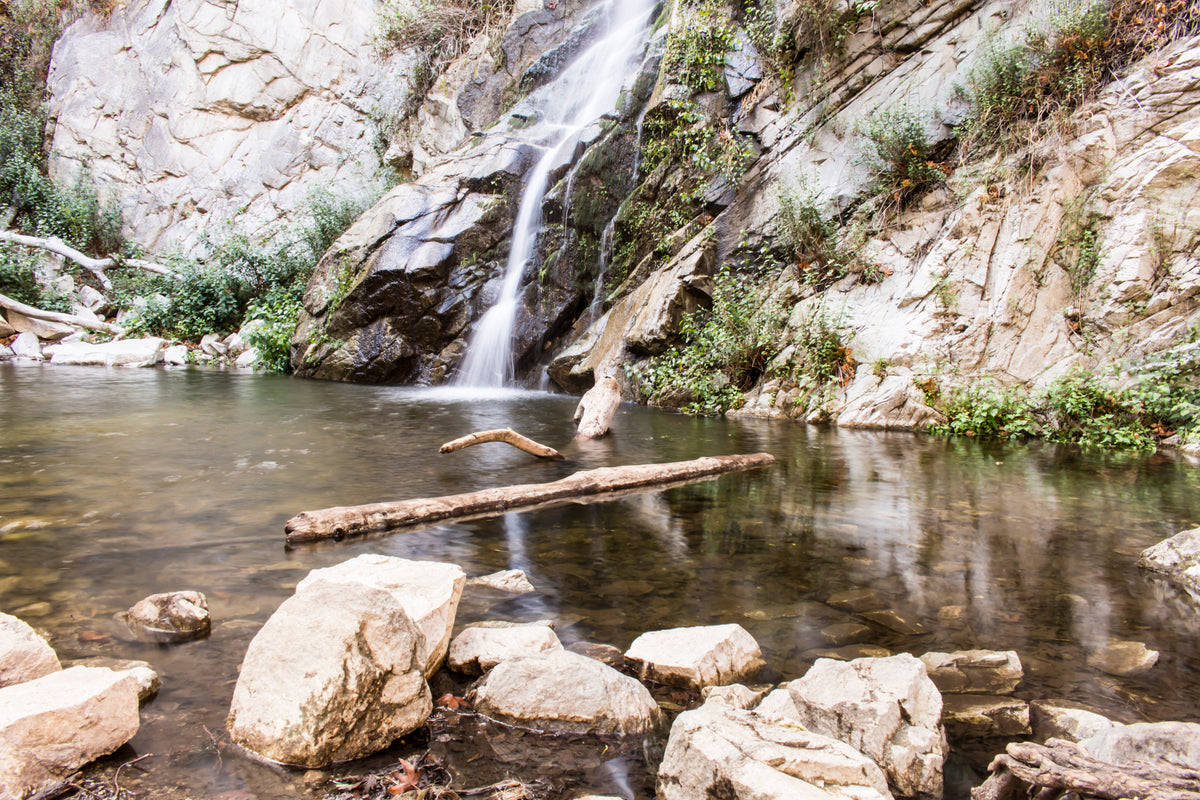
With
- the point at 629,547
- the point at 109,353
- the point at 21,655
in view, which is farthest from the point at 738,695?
the point at 109,353

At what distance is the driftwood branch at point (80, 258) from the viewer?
1762cm

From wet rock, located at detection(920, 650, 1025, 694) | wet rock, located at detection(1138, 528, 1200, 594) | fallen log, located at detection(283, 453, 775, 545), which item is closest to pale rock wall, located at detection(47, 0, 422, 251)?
fallen log, located at detection(283, 453, 775, 545)

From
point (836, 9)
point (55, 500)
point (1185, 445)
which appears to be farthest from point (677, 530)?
point (836, 9)

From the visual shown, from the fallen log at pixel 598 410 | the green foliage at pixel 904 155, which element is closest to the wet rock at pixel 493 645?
the fallen log at pixel 598 410

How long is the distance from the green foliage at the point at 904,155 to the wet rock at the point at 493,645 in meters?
10.3

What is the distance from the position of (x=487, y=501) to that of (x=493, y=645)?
6.40 feet

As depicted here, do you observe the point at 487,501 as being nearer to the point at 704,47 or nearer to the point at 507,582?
the point at 507,582

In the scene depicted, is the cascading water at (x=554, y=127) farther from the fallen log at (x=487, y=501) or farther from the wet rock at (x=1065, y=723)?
the wet rock at (x=1065, y=723)

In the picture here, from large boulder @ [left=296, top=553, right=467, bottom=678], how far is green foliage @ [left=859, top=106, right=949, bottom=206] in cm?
1032

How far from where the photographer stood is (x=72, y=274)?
19.4 m

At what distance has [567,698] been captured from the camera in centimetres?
179

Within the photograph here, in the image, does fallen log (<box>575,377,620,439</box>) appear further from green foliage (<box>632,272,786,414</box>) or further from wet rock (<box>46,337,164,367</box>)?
wet rock (<box>46,337,164,367</box>)

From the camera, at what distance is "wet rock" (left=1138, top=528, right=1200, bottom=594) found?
9.61 feet

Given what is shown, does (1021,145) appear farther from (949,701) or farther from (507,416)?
(949,701)
